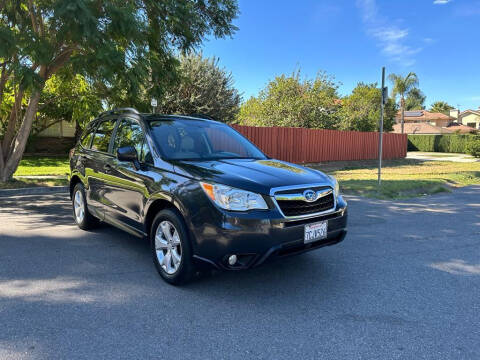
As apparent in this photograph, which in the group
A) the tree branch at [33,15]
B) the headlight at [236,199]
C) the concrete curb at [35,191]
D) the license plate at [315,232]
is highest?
the tree branch at [33,15]

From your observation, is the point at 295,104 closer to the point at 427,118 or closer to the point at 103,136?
the point at 103,136

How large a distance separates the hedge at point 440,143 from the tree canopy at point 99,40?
1549 inches

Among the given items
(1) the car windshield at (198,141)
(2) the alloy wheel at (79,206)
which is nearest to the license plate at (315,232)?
(1) the car windshield at (198,141)

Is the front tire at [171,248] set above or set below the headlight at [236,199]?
below

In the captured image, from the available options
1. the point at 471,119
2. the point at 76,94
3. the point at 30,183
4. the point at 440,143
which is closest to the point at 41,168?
the point at 76,94

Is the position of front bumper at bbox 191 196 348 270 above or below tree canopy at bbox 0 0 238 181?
below

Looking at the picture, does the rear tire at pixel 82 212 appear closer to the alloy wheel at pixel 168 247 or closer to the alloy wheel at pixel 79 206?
the alloy wheel at pixel 79 206

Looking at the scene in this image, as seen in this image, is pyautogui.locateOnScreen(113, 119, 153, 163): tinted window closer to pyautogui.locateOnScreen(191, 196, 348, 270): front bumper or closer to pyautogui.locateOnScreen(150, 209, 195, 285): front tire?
pyautogui.locateOnScreen(150, 209, 195, 285): front tire

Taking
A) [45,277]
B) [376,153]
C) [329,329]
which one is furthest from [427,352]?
[376,153]

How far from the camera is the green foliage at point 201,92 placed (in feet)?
65.6

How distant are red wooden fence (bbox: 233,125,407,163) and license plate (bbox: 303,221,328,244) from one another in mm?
11734

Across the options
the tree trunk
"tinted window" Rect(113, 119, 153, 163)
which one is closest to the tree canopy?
the tree trunk

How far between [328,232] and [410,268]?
1.37m

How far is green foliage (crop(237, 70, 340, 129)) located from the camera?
26281 mm
